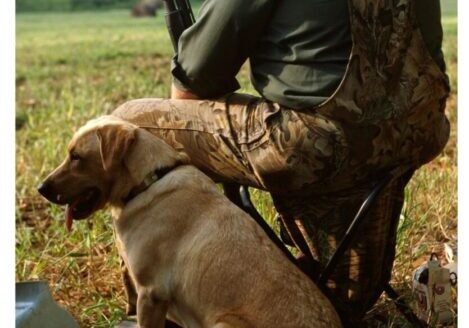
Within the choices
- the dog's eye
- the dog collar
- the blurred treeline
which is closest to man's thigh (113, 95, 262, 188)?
the dog collar

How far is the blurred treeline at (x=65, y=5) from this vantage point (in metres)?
22.5

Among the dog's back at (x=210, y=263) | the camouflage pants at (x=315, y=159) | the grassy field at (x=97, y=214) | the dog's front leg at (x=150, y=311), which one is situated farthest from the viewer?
the grassy field at (x=97, y=214)

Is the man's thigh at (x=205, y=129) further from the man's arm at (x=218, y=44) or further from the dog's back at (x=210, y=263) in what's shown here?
the dog's back at (x=210, y=263)

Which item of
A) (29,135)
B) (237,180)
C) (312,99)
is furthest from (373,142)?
(29,135)

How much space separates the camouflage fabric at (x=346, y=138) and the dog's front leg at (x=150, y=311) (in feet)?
2.21

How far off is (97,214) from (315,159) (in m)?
1.97

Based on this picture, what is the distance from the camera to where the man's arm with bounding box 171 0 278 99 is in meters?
4.04

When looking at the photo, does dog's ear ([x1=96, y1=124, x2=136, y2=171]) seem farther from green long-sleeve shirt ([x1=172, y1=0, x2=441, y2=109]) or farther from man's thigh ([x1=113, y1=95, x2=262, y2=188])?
green long-sleeve shirt ([x1=172, y1=0, x2=441, y2=109])

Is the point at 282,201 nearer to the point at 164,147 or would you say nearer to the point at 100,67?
the point at 164,147

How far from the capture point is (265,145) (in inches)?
164

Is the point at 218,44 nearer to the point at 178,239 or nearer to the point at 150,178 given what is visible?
the point at 150,178

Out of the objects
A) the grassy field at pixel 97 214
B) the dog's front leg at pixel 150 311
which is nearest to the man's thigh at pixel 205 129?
the dog's front leg at pixel 150 311

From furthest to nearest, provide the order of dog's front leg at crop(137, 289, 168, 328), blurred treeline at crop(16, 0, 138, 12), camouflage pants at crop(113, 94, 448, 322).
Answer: blurred treeline at crop(16, 0, 138, 12), camouflage pants at crop(113, 94, 448, 322), dog's front leg at crop(137, 289, 168, 328)
